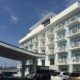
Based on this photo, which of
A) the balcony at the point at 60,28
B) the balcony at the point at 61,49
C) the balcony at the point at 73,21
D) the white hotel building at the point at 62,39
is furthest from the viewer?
the balcony at the point at 60,28

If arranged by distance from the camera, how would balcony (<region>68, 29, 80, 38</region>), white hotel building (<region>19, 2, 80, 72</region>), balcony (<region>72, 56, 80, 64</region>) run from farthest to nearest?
white hotel building (<region>19, 2, 80, 72</region>)
balcony (<region>68, 29, 80, 38</region>)
balcony (<region>72, 56, 80, 64</region>)

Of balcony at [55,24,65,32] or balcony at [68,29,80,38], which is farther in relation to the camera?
balcony at [55,24,65,32]

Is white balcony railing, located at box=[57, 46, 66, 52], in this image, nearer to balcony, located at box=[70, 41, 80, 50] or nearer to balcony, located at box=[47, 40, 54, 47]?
balcony, located at box=[70, 41, 80, 50]

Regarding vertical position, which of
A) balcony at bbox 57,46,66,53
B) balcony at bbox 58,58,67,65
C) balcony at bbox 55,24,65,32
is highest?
balcony at bbox 55,24,65,32

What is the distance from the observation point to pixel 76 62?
55.4 meters

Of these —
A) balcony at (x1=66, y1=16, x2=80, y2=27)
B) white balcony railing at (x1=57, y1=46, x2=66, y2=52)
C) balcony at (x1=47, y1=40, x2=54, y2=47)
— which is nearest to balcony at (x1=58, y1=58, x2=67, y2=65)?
white balcony railing at (x1=57, y1=46, x2=66, y2=52)

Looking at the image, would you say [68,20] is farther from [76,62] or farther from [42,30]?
[42,30]

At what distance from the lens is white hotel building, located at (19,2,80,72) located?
186ft

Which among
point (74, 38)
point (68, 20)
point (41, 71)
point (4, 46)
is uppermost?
point (68, 20)

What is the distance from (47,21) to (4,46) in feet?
132

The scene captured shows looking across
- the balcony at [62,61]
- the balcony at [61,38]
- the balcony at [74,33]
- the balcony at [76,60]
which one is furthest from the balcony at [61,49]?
the balcony at [76,60]

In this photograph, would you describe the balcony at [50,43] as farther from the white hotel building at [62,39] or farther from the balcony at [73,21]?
the balcony at [73,21]

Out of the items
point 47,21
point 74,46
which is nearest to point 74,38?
point 74,46

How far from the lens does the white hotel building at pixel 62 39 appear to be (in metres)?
56.7
